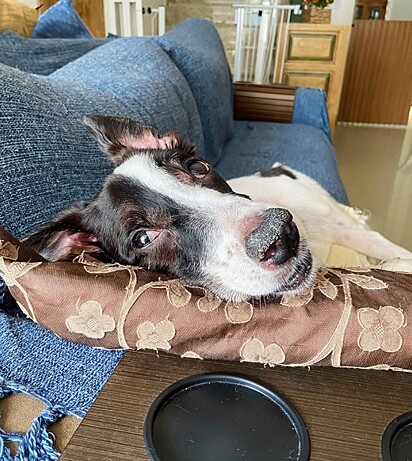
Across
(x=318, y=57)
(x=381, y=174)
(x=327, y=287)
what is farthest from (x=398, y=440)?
(x=318, y=57)

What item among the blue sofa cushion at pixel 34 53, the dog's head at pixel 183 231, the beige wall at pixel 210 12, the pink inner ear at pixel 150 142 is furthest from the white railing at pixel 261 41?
the dog's head at pixel 183 231

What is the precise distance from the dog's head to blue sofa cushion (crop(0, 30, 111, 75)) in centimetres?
99

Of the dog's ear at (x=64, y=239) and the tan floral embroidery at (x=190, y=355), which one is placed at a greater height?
the tan floral embroidery at (x=190, y=355)

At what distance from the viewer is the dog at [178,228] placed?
0.79 meters

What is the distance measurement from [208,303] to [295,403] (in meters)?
0.17

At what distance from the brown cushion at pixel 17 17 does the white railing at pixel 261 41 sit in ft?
7.52

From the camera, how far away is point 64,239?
3.21 ft

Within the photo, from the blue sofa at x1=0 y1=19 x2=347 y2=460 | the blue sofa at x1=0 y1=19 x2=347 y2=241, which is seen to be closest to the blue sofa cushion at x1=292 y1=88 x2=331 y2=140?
the blue sofa at x1=0 y1=19 x2=347 y2=241

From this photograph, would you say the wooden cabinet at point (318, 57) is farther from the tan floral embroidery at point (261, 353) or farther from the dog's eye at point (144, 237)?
the tan floral embroidery at point (261, 353)

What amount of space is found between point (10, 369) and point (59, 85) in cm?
82

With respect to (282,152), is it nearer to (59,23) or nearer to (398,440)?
(59,23)

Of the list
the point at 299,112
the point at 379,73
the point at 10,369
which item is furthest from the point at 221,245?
the point at 379,73

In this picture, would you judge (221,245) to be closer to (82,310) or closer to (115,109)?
(82,310)

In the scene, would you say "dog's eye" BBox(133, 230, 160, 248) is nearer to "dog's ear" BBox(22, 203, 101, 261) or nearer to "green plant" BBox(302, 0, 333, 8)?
"dog's ear" BBox(22, 203, 101, 261)
